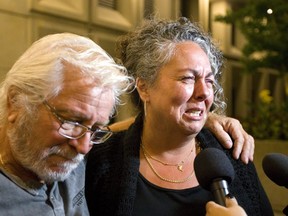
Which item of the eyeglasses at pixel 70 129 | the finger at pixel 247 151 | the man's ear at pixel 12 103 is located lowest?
the finger at pixel 247 151

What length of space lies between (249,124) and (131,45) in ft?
6.20

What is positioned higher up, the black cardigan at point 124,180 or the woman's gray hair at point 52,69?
the woman's gray hair at point 52,69

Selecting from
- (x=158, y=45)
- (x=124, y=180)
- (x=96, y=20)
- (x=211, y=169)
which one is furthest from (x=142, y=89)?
(x=96, y=20)

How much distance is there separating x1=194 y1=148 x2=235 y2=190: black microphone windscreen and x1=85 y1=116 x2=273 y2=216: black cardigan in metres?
0.27

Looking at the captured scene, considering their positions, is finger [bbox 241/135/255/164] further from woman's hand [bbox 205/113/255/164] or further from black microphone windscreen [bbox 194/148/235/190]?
black microphone windscreen [bbox 194/148/235/190]

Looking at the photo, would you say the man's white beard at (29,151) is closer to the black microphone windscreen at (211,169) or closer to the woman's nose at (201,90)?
the black microphone windscreen at (211,169)

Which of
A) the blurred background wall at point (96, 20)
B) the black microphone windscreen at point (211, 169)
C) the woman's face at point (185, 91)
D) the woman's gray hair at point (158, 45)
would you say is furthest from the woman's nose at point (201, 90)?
the blurred background wall at point (96, 20)

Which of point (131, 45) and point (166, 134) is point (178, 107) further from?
point (131, 45)

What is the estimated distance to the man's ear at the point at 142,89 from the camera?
1.48 metres

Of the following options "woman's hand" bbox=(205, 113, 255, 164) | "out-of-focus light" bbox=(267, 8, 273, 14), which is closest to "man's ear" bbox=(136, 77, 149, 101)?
"woman's hand" bbox=(205, 113, 255, 164)

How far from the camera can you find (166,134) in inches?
57.1

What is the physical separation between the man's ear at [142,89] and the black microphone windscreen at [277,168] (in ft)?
1.45

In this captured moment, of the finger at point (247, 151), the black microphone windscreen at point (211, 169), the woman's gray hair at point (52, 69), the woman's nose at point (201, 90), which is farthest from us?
the finger at point (247, 151)

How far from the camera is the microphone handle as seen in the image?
3.44 feet
